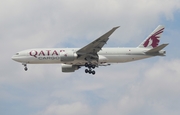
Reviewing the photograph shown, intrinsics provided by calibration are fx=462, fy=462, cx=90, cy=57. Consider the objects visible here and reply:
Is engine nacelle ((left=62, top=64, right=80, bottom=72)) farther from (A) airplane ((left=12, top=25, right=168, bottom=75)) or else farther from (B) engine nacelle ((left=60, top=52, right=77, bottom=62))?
(B) engine nacelle ((left=60, top=52, right=77, bottom=62))

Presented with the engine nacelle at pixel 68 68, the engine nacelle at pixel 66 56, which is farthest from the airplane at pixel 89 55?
the engine nacelle at pixel 68 68

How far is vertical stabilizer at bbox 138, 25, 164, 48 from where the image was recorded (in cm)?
6116

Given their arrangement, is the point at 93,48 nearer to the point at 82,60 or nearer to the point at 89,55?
the point at 89,55

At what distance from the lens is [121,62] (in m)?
59.1

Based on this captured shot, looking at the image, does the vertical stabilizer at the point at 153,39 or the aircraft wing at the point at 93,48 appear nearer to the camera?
the aircraft wing at the point at 93,48

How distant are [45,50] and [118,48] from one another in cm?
933

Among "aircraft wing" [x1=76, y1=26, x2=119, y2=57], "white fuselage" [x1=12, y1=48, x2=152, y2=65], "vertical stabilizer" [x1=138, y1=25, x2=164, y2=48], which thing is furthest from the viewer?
"vertical stabilizer" [x1=138, y1=25, x2=164, y2=48]

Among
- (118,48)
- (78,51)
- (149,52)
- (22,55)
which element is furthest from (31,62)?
(149,52)

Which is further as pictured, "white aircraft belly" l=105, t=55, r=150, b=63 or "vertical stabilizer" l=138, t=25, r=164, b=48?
"vertical stabilizer" l=138, t=25, r=164, b=48

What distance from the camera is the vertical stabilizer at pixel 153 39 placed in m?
61.2

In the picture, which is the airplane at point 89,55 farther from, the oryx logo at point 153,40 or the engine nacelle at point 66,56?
the oryx logo at point 153,40

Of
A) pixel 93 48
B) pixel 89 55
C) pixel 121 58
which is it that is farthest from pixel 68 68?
pixel 121 58

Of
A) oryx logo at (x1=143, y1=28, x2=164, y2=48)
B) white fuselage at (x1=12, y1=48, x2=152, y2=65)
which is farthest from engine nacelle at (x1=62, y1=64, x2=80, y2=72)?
oryx logo at (x1=143, y1=28, x2=164, y2=48)

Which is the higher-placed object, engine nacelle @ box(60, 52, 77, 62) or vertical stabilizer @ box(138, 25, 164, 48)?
vertical stabilizer @ box(138, 25, 164, 48)
